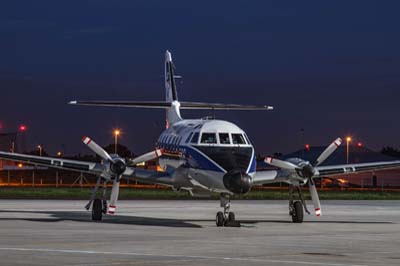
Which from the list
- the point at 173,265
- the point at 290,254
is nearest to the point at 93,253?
the point at 173,265

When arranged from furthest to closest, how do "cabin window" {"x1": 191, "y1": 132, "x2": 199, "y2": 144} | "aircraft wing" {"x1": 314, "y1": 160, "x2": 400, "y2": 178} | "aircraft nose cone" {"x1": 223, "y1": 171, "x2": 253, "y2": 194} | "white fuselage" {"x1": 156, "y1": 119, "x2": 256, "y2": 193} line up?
"aircraft wing" {"x1": 314, "y1": 160, "x2": 400, "y2": 178} < "cabin window" {"x1": 191, "y1": 132, "x2": 199, "y2": 144} < "white fuselage" {"x1": 156, "y1": 119, "x2": 256, "y2": 193} < "aircraft nose cone" {"x1": 223, "y1": 171, "x2": 253, "y2": 194}

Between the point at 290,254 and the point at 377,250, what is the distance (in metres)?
2.63

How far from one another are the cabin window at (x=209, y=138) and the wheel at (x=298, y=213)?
4.72m

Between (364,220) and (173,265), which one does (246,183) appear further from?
(173,265)

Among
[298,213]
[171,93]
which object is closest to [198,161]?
[298,213]

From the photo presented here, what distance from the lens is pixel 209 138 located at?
31.0m

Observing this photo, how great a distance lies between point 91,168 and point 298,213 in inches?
319

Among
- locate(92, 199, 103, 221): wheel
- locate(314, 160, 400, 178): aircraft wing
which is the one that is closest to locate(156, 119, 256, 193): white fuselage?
locate(92, 199, 103, 221): wheel

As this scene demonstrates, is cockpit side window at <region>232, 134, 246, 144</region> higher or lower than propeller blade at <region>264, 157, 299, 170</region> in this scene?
higher

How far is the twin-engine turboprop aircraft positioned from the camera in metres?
29.5

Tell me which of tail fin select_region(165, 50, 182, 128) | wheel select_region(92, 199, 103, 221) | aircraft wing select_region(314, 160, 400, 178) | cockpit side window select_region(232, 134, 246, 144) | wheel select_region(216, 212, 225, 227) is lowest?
wheel select_region(216, 212, 225, 227)

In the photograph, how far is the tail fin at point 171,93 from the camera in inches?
1634

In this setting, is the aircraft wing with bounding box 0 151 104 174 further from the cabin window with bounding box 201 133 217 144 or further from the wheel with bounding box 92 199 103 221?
the cabin window with bounding box 201 133 217 144

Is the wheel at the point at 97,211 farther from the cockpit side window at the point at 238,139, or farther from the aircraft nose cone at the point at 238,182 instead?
the aircraft nose cone at the point at 238,182
